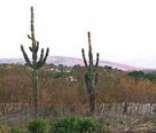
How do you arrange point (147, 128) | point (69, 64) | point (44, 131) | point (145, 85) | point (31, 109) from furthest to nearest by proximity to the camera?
1. point (69, 64)
2. point (145, 85)
3. point (31, 109)
4. point (147, 128)
5. point (44, 131)

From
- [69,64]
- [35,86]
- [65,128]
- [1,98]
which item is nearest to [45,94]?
[1,98]

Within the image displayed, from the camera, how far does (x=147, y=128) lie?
24.4 meters

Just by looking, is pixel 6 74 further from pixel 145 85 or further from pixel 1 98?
pixel 145 85

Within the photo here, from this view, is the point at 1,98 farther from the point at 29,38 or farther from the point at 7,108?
the point at 29,38

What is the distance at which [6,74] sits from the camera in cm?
4125

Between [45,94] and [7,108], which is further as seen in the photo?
[45,94]

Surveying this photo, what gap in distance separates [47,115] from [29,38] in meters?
7.15

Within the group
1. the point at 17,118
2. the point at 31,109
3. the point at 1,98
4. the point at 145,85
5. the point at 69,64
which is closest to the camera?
the point at 17,118

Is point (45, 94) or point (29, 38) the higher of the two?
point (29, 38)

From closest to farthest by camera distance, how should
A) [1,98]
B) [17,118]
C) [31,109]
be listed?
[17,118] < [31,109] < [1,98]

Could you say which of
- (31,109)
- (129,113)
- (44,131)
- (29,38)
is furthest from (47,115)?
(44,131)

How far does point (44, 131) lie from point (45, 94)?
59.1ft

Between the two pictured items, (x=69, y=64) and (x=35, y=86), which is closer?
(x=35, y=86)

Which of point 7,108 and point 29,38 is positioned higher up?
point 29,38
